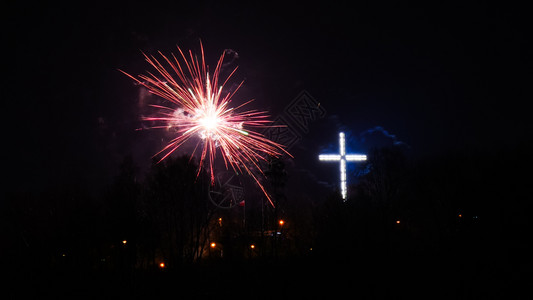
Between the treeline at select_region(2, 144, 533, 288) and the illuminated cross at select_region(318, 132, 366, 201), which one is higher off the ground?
the illuminated cross at select_region(318, 132, 366, 201)

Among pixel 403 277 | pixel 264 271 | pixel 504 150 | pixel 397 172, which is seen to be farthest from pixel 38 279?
pixel 504 150

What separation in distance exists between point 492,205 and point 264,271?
14.2 m

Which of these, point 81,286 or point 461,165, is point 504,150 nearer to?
point 461,165

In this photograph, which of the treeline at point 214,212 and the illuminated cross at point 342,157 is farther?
the illuminated cross at point 342,157

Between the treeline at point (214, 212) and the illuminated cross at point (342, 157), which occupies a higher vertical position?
the illuminated cross at point (342, 157)

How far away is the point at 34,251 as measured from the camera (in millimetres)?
29875

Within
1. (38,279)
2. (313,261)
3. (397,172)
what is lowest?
(38,279)

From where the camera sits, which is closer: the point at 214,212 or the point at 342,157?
the point at 214,212

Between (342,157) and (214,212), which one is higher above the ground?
(342,157)

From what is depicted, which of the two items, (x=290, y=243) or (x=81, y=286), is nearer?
(x=81, y=286)

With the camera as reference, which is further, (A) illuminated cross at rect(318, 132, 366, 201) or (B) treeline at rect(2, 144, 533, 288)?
(A) illuminated cross at rect(318, 132, 366, 201)

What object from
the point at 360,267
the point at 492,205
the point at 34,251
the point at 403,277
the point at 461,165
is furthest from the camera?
the point at 34,251

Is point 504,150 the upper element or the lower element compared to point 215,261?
upper

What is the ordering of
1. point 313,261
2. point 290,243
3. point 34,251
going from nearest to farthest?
point 313,261, point 34,251, point 290,243
